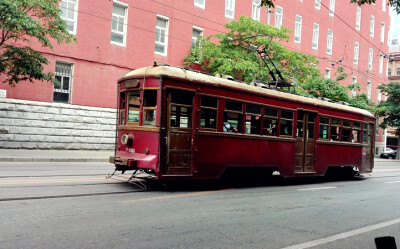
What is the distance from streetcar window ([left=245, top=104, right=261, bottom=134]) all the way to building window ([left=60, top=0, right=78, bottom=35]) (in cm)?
1294

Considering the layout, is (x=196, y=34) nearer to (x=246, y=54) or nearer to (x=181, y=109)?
(x=246, y=54)

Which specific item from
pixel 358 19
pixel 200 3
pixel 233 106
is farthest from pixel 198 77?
pixel 358 19

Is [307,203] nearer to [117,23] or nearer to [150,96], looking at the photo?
[150,96]

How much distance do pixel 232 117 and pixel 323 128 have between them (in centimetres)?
474

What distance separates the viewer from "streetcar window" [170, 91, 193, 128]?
8733 millimetres

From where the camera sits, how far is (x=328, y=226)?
20.6 ft

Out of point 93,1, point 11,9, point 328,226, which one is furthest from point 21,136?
point 328,226

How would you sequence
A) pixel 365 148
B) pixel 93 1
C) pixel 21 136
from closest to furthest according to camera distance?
pixel 365 148, pixel 21 136, pixel 93 1

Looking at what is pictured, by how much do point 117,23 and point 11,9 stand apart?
29.2 feet

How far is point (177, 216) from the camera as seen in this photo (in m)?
6.27

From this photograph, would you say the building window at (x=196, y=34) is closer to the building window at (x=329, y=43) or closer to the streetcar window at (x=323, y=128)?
the streetcar window at (x=323, y=128)

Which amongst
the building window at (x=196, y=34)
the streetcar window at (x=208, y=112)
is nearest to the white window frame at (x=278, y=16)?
the building window at (x=196, y=34)

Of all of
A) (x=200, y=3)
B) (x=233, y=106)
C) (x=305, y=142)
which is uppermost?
(x=200, y=3)

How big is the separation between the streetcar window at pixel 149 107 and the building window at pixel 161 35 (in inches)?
568
